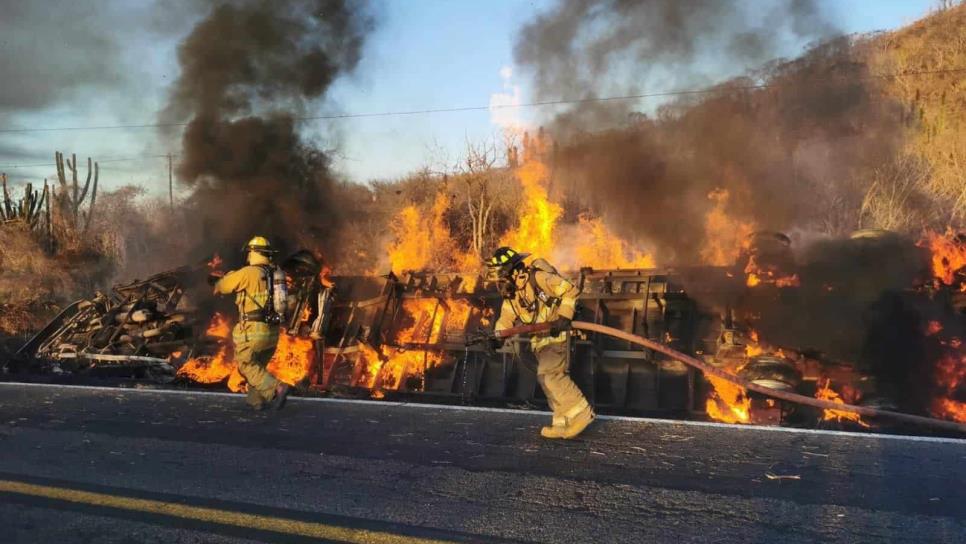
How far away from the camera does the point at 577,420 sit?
4.86 metres

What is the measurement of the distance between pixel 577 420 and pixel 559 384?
0.33 m

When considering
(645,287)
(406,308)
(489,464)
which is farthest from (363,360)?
(489,464)

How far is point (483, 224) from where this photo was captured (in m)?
22.9

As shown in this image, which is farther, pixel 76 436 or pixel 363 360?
pixel 363 360

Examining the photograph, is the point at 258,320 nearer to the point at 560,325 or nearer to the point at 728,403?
the point at 560,325

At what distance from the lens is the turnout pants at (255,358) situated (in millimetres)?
6137

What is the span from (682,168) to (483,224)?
10.0 meters

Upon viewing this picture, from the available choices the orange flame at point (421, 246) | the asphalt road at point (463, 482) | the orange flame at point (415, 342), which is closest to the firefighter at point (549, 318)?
the asphalt road at point (463, 482)

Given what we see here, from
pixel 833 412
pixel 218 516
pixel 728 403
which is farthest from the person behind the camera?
pixel 728 403

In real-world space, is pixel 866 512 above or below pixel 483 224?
below

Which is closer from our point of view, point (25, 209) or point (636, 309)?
point (636, 309)

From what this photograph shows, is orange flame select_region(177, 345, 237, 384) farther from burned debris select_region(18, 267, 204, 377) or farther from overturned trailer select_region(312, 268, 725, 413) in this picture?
overturned trailer select_region(312, 268, 725, 413)

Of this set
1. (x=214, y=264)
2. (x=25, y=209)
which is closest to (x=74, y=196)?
(x=25, y=209)

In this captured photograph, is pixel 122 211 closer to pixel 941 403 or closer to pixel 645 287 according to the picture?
pixel 645 287
